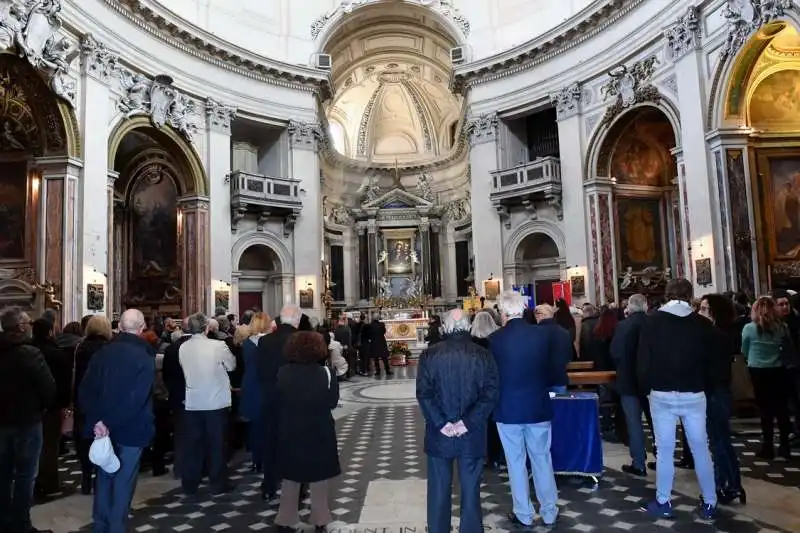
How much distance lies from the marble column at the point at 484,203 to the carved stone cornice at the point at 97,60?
38.4ft

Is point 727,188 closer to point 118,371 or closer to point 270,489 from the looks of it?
point 270,489

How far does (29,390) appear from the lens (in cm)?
402

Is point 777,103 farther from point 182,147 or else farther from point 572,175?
point 182,147

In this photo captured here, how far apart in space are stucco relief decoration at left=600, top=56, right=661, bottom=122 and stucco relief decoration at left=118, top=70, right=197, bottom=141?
12332 millimetres

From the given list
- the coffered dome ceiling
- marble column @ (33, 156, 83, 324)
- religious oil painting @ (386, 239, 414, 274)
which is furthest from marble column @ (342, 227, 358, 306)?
marble column @ (33, 156, 83, 324)

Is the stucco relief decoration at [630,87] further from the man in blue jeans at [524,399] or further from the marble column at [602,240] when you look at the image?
the man in blue jeans at [524,399]

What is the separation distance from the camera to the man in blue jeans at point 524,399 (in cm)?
413

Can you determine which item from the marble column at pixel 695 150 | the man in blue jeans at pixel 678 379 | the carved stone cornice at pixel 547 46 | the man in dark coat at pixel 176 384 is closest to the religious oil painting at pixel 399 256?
the carved stone cornice at pixel 547 46

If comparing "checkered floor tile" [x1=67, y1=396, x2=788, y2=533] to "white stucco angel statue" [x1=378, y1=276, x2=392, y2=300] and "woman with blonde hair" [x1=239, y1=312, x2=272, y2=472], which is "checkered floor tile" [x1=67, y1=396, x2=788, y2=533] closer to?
"woman with blonde hair" [x1=239, y1=312, x2=272, y2=472]

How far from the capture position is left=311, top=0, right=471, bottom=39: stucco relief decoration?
841 inches

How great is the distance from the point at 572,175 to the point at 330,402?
15288 millimetres

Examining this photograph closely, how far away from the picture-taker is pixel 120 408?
379 cm

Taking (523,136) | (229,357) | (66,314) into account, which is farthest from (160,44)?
(229,357)

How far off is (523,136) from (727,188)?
30.9 ft
